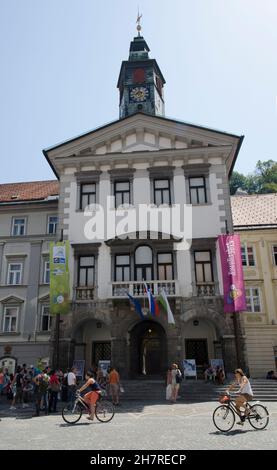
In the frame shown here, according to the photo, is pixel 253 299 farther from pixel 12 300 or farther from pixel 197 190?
pixel 12 300

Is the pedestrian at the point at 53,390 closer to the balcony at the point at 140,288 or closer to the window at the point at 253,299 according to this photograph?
the balcony at the point at 140,288

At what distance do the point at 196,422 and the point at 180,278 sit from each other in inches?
462

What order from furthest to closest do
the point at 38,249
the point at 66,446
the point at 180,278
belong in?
the point at 38,249
the point at 180,278
the point at 66,446

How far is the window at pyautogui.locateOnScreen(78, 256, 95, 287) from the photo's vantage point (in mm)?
25125

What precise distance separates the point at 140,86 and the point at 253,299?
21.0m

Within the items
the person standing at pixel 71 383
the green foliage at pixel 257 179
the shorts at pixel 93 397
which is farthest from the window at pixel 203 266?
the green foliage at pixel 257 179

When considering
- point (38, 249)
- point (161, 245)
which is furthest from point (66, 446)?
point (38, 249)

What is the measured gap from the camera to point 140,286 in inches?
941

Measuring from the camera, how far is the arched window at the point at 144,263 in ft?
81.2

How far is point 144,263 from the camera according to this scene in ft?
82.3

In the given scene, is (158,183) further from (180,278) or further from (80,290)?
(80,290)

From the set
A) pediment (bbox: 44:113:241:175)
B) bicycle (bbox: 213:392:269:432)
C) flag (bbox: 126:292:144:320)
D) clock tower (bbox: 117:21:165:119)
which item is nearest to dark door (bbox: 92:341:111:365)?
flag (bbox: 126:292:144:320)

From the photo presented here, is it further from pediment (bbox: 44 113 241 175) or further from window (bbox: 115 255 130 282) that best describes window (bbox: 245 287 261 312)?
window (bbox: 115 255 130 282)

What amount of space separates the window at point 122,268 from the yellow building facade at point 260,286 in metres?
10.9
